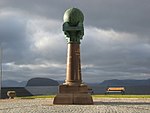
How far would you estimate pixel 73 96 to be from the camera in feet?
75.7

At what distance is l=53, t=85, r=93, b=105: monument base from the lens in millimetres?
22984

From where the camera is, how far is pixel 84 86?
2333 centimetres

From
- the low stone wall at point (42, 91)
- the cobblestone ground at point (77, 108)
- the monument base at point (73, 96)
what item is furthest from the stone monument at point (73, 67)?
the low stone wall at point (42, 91)

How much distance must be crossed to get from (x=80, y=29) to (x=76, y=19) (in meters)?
0.71

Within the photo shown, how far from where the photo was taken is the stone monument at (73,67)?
23094mm

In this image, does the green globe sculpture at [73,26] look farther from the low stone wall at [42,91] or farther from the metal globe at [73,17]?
the low stone wall at [42,91]

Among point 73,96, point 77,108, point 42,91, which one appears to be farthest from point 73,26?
point 42,91

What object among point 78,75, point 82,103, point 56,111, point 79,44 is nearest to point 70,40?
point 79,44

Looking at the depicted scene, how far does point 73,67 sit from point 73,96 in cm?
186

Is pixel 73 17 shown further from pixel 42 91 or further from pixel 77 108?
pixel 42 91

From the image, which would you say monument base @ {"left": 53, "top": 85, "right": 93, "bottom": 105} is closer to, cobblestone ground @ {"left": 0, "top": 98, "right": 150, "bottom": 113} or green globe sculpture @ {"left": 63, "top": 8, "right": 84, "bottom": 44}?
cobblestone ground @ {"left": 0, "top": 98, "right": 150, "bottom": 113}

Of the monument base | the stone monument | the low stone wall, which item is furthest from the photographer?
the low stone wall

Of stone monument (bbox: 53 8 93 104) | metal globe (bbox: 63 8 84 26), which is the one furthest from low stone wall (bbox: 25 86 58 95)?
metal globe (bbox: 63 8 84 26)

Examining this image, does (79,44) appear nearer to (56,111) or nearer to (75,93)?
(75,93)
